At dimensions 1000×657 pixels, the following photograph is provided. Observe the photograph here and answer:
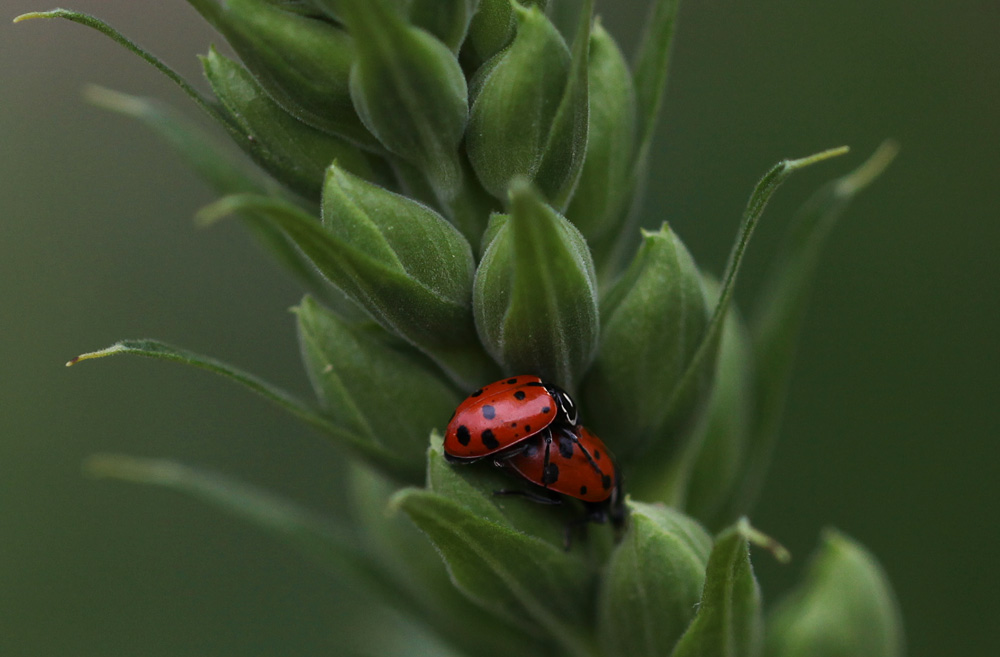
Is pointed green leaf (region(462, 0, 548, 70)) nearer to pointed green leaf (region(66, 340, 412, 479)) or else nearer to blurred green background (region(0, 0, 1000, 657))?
pointed green leaf (region(66, 340, 412, 479))

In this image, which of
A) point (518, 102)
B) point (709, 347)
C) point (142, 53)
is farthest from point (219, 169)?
point (709, 347)

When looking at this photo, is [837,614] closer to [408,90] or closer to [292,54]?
[408,90]

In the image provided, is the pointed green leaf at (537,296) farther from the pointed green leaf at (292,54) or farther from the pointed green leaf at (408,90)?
the pointed green leaf at (292,54)

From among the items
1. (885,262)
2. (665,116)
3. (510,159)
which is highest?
(510,159)

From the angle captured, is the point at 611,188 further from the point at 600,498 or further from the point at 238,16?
the point at 238,16

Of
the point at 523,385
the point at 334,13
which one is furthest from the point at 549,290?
the point at 334,13

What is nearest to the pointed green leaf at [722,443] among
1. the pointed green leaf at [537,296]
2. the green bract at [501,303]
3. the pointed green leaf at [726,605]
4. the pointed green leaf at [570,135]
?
the green bract at [501,303]
